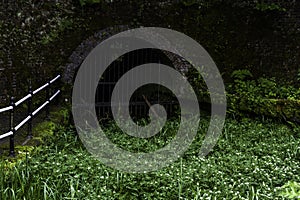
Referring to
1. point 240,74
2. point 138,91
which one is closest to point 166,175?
point 138,91

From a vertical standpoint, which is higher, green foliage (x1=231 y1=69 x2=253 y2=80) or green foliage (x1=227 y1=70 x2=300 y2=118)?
green foliage (x1=231 y1=69 x2=253 y2=80)

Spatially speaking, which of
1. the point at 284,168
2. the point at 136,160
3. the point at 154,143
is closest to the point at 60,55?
the point at 154,143

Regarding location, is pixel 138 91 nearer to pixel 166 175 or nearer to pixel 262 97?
pixel 262 97

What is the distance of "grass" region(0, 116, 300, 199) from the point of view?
473cm

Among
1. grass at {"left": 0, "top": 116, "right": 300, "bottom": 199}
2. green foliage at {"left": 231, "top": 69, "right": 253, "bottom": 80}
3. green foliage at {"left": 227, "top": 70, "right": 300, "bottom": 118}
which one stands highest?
green foliage at {"left": 231, "top": 69, "right": 253, "bottom": 80}

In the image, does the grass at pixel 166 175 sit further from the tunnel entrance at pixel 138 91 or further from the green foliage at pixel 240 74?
the green foliage at pixel 240 74

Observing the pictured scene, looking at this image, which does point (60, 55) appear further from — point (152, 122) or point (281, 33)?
point (281, 33)

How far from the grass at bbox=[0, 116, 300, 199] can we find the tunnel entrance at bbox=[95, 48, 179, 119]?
2.73 meters

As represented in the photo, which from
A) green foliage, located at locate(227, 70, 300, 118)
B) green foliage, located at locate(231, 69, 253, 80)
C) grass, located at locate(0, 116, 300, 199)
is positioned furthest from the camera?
green foliage, located at locate(231, 69, 253, 80)

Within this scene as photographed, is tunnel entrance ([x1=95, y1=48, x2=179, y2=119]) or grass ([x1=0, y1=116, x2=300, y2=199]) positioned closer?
grass ([x1=0, y1=116, x2=300, y2=199])

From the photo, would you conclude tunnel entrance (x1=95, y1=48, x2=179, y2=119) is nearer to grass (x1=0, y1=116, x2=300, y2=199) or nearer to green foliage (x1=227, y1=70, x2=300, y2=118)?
green foliage (x1=227, y1=70, x2=300, y2=118)

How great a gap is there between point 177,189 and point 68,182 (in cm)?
133

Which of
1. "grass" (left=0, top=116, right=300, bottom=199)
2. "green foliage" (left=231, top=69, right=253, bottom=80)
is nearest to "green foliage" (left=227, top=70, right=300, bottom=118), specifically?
"green foliage" (left=231, top=69, right=253, bottom=80)

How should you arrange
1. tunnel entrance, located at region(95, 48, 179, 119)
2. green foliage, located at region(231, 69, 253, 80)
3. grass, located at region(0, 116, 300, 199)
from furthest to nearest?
green foliage, located at region(231, 69, 253, 80)
tunnel entrance, located at region(95, 48, 179, 119)
grass, located at region(0, 116, 300, 199)
